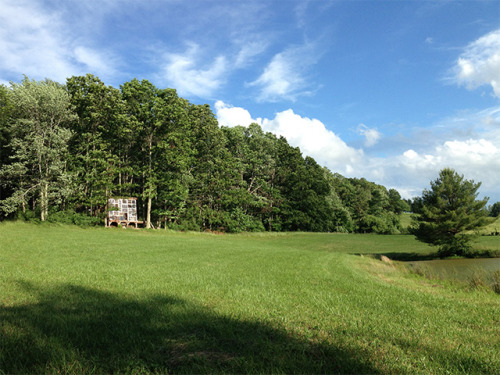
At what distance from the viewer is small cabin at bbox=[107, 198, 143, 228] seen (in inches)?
1535

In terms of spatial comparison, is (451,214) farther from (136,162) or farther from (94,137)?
(94,137)

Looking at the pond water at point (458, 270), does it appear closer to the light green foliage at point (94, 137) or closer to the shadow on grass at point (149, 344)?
the shadow on grass at point (149, 344)

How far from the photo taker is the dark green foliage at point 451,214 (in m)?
30.7

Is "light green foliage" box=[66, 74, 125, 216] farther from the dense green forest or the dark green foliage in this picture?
the dark green foliage

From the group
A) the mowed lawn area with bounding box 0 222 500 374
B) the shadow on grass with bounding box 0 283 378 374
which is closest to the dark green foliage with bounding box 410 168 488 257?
the mowed lawn area with bounding box 0 222 500 374

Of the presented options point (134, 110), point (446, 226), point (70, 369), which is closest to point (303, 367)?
point (70, 369)

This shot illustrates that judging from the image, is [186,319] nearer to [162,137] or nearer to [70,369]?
[70,369]

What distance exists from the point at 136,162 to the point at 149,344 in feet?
143

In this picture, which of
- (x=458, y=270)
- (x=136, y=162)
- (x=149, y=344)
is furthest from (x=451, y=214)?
(x=136, y=162)

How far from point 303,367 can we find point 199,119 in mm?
50476

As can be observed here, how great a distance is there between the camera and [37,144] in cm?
3369

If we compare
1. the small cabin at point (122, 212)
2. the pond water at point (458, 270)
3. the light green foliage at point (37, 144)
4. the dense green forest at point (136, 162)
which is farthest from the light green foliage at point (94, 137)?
the pond water at point (458, 270)

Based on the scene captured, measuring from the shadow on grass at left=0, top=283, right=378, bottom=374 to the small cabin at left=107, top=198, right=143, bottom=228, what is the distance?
3545 centimetres

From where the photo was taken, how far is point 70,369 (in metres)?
3.61
